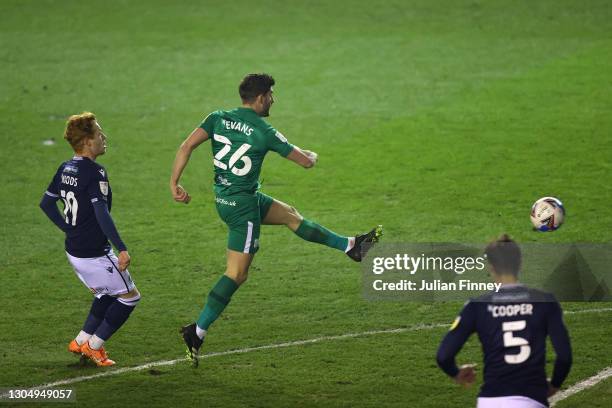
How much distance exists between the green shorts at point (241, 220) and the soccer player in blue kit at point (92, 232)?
1.02 m

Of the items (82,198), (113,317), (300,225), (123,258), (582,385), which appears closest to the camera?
(582,385)

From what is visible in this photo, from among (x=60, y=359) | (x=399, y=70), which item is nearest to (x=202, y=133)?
(x=60, y=359)

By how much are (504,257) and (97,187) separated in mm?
4262

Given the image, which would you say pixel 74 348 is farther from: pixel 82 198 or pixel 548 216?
pixel 548 216

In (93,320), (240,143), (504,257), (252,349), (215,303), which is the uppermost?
(240,143)

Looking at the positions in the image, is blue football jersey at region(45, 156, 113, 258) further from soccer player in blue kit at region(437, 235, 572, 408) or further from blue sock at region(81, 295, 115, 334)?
soccer player in blue kit at region(437, 235, 572, 408)

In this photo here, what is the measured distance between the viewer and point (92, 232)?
9.97 m

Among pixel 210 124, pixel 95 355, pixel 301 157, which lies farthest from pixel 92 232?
pixel 301 157

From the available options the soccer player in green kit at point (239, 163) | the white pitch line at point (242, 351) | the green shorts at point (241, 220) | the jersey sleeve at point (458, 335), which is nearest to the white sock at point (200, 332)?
the soccer player in green kit at point (239, 163)

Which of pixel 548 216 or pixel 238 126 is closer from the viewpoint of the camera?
pixel 238 126

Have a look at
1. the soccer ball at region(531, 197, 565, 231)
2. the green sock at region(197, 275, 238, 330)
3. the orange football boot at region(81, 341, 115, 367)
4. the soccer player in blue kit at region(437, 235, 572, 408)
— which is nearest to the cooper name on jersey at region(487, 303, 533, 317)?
the soccer player in blue kit at region(437, 235, 572, 408)

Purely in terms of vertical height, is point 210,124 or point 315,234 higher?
point 210,124

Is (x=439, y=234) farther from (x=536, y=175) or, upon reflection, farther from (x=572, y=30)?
(x=572, y=30)

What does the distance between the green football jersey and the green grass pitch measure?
1.69m
